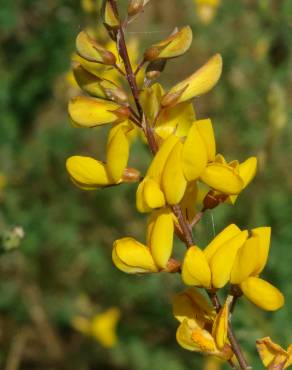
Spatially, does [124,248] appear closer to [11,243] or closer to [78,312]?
[11,243]

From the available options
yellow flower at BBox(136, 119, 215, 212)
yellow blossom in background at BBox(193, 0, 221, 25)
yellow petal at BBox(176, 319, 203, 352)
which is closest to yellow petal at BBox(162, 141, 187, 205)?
yellow flower at BBox(136, 119, 215, 212)

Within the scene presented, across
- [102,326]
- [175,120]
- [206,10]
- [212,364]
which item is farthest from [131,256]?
[206,10]

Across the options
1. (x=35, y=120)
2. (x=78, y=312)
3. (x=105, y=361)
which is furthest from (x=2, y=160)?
(x=105, y=361)

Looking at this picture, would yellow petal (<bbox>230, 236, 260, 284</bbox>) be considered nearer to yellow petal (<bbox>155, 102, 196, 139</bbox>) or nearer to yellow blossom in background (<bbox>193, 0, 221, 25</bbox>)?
yellow petal (<bbox>155, 102, 196, 139</bbox>)

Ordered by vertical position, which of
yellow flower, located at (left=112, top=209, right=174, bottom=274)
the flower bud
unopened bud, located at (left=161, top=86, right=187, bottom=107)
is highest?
the flower bud

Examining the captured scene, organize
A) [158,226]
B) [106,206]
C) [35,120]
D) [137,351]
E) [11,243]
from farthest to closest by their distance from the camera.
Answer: [35,120] → [106,206] → [137,351] → [11,243] → [158,226]

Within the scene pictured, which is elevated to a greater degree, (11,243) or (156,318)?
(11,243)
